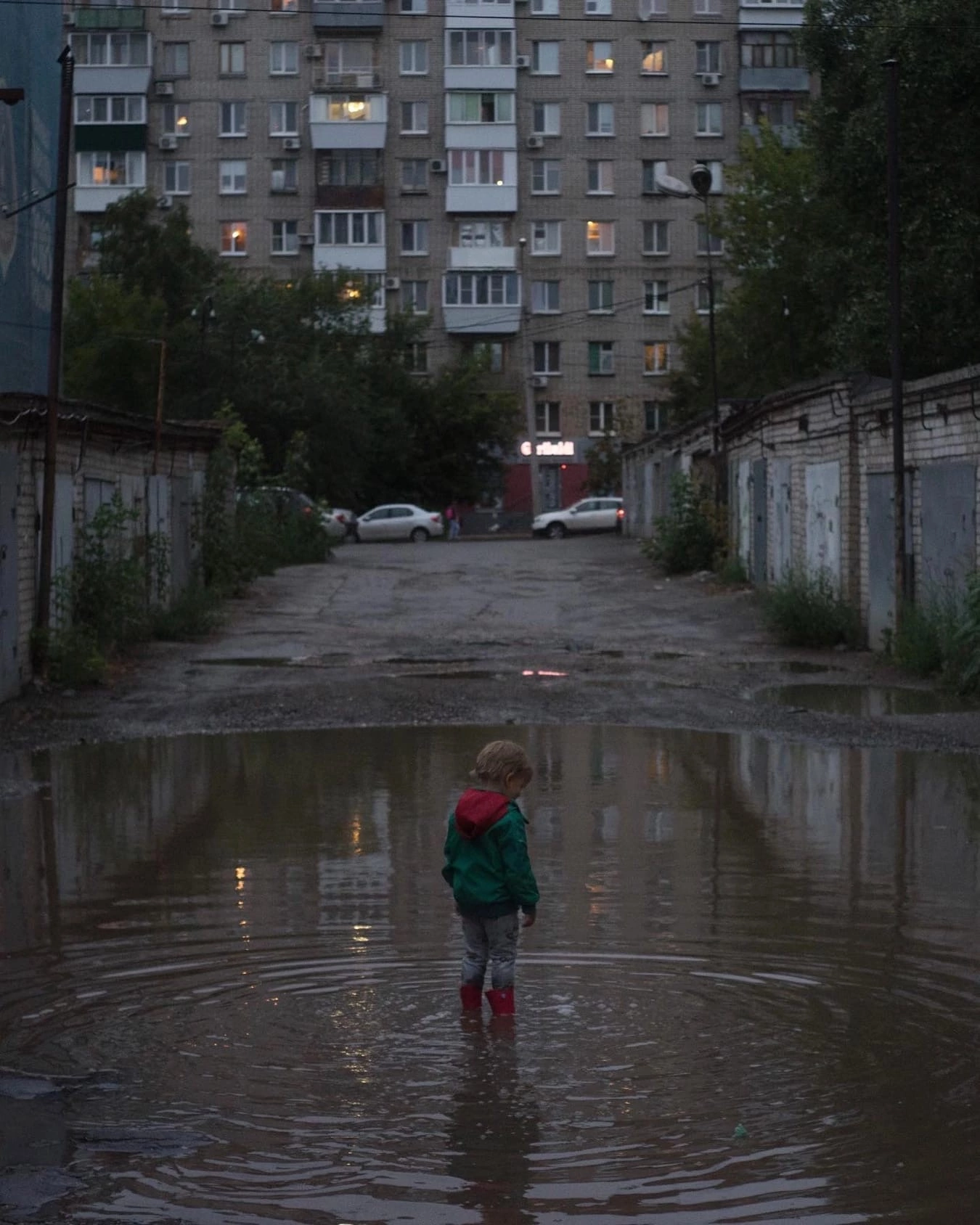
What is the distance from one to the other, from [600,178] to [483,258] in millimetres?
5639

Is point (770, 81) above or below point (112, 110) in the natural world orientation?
above

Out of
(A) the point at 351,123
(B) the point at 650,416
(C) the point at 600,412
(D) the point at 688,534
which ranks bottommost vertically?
(D) the point at 688,534

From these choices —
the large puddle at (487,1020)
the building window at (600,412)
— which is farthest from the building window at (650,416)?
the large puddle at (487,1020)

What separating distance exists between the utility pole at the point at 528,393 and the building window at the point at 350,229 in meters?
5.56

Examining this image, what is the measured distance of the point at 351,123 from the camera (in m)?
67.2

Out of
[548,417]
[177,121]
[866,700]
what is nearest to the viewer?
[866,700]

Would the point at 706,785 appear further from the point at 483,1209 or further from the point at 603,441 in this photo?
the point at 603,441

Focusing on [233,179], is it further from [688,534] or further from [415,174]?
[688,534]

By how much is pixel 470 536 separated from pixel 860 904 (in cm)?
5834

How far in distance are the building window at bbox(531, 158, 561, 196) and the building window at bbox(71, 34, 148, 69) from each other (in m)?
15.3

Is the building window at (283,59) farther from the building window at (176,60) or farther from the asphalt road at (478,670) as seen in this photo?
the asphalt road at (478,670)

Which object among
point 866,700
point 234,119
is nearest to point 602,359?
point 234,119

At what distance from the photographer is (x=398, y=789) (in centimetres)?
1269

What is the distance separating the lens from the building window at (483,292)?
6881 centimetres
